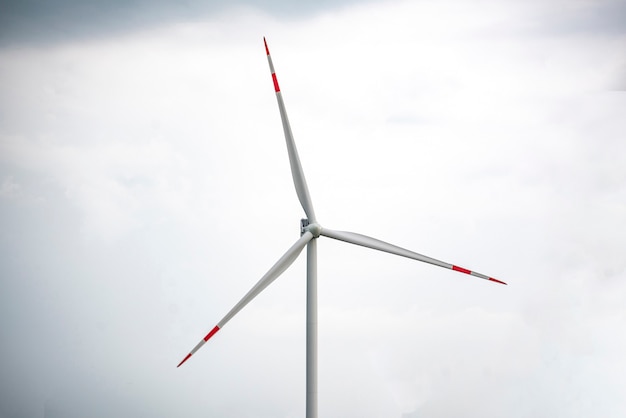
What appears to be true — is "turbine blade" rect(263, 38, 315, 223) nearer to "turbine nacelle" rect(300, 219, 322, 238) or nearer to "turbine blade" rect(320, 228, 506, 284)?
"turbine nacelle" rect(300, 219, 322, 238)

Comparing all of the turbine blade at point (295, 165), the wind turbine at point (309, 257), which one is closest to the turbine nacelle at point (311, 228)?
the wind turbine at point (309, 257)

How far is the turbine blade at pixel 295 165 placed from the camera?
42.2m

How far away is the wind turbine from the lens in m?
40.6

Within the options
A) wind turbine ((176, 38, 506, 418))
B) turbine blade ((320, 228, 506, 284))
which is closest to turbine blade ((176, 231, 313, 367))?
wind turbine ((176, 38, 506, 418))

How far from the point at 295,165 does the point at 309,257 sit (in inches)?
210

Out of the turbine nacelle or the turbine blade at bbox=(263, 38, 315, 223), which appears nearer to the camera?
the turbine nacelle

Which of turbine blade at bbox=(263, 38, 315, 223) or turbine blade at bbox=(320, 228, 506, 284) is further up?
turbine blade at bbox=(263, 38, 315, 223)

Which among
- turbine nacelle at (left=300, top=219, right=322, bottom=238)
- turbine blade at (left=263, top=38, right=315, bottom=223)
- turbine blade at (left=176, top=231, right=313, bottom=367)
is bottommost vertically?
turbine blade at (left=176, top=231, right=313, bottom=367)

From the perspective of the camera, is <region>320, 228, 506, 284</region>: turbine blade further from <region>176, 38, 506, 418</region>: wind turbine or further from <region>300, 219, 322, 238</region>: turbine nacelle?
<region>300, 219, 322, 238</region>: turbine nacelle

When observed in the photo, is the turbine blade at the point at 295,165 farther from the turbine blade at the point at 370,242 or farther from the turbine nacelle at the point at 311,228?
the turbine blade at the point at 370,242

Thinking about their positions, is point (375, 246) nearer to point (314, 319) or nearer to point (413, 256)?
point (413, 256)

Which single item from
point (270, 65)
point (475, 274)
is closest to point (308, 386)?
point (475, 274)

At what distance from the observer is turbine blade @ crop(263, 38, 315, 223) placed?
1662 inches

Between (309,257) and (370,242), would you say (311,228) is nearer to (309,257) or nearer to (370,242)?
(309,257)
